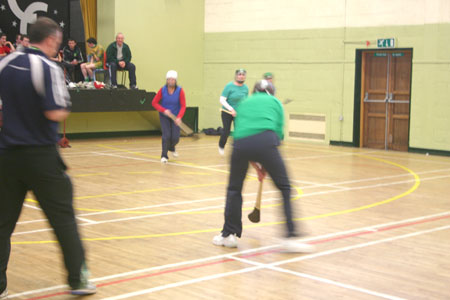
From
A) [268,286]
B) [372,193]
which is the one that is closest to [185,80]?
[372,193]

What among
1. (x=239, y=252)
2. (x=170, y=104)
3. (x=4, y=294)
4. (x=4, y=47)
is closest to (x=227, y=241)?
(x=239, y=252)

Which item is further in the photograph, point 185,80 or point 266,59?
point 185,80

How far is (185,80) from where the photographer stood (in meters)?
21.5

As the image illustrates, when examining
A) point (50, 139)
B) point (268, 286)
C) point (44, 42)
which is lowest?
point (268, 286)

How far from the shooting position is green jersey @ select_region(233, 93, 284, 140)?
6488mm

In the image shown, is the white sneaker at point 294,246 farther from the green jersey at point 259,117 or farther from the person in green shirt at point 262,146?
the green jersey at point 259,117

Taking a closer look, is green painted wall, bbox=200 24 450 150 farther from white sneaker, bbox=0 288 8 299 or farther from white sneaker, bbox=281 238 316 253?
white sneaker, bbox=0 288 8 299

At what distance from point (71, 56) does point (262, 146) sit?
1340cm

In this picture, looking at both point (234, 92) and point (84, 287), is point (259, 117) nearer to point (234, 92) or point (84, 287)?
point (84, 287)

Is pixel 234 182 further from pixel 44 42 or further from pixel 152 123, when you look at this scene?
pixel 152 123

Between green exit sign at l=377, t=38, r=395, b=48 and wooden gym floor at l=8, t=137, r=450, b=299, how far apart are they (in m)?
4.96

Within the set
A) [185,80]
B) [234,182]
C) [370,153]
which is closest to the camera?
[234,182]

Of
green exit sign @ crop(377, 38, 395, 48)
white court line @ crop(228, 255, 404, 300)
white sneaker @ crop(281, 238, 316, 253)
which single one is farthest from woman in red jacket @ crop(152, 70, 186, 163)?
white court line @ crop(228, 255, 404, 300)

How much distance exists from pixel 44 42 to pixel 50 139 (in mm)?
730
